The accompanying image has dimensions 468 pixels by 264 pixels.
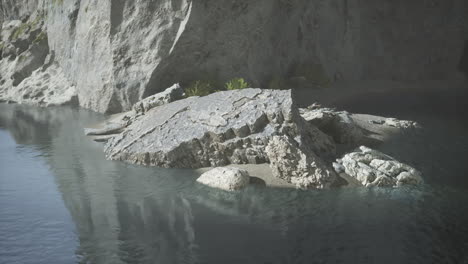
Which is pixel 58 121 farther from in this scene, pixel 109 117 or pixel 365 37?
pixel 365 37

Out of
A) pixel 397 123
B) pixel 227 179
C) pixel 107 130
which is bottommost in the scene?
pixel 227 179

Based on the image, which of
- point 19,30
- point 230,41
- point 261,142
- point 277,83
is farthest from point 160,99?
point 19,30

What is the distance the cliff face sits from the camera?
30.8 metres

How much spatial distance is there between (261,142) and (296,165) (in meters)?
2.18

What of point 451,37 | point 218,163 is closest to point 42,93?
point 218,163

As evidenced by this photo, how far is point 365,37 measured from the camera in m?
48.2

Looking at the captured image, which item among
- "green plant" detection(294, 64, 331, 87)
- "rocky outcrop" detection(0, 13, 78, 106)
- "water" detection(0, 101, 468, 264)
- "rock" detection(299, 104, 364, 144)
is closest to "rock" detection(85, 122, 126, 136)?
"water" detection(0, 101, 468, 264)

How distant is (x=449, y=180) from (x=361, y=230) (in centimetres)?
657

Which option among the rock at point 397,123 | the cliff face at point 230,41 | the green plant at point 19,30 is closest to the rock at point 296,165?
the rock at point 397,123

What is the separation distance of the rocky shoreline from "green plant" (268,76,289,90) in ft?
34.2

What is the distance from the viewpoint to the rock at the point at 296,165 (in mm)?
16703

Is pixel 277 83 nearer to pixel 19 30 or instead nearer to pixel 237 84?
pixel 237 84

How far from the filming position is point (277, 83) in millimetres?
33750

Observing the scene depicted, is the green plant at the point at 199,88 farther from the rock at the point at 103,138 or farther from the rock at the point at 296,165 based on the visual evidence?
the rock at the point at 296,165
